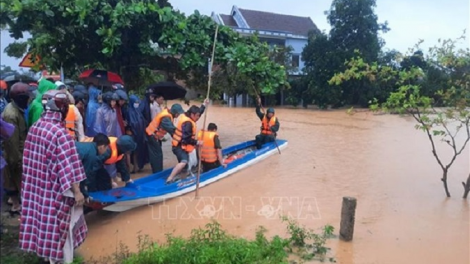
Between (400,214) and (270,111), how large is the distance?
14.3 feet

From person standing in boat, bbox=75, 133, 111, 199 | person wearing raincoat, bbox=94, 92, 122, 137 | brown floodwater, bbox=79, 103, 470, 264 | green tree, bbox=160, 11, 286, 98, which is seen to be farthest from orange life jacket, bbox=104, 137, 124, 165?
green tree, bbox=160, 11, 286, 98

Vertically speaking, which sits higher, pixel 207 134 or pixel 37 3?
pixel 37 3

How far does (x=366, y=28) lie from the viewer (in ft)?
Result: 82.7

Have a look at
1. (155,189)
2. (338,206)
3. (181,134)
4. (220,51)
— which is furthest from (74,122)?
(338,206)

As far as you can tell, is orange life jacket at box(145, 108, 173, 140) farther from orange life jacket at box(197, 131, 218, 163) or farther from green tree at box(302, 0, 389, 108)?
green tree at box(302, 0, 389, 108)

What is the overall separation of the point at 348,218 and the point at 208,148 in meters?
3.20

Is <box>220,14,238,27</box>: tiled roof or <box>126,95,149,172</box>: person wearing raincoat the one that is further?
<box>220,14,238,27</box>: tiled roof

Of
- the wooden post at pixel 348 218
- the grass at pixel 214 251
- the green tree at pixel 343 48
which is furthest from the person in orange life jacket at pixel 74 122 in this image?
the green tree at pixel 343 48

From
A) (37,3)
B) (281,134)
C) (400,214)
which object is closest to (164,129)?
(37,3)

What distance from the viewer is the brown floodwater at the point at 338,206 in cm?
529

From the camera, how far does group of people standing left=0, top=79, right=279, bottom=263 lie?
12.4ft

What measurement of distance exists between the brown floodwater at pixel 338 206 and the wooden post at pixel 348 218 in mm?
103

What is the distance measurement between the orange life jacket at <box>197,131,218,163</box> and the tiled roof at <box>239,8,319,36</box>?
23.1 meters

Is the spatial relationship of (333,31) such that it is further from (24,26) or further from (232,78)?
(24,26)
